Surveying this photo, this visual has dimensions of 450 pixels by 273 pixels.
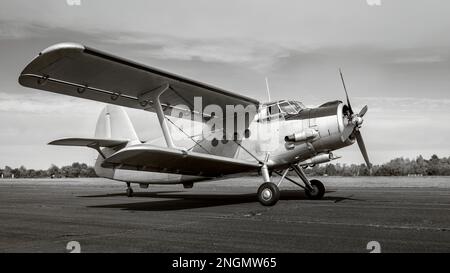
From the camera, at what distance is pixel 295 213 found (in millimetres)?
9102

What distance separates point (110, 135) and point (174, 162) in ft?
23.1

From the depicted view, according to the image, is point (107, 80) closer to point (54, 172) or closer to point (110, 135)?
point (110, 135)

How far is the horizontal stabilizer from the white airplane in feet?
0.21

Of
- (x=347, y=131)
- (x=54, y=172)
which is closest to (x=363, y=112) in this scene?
(x=347, y=131)

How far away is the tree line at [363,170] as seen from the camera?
5831cm

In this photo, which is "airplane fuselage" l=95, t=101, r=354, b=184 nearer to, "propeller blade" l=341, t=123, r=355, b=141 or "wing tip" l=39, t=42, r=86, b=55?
"propeller blade" l=341, t=123, r=355, b=141

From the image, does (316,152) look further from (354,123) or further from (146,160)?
(146,160)

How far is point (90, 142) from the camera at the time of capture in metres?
15.2

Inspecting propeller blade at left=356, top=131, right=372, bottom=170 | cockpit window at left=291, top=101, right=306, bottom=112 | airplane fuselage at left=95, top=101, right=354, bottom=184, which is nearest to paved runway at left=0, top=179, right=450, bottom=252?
airplane fuselage at left=95, top=101, right=354, bottom=184

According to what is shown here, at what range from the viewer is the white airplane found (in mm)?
9609

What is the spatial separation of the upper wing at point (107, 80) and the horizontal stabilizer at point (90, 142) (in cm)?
248

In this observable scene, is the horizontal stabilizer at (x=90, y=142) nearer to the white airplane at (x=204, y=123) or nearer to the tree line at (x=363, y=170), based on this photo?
the white airplane at (x=204, y=123)
